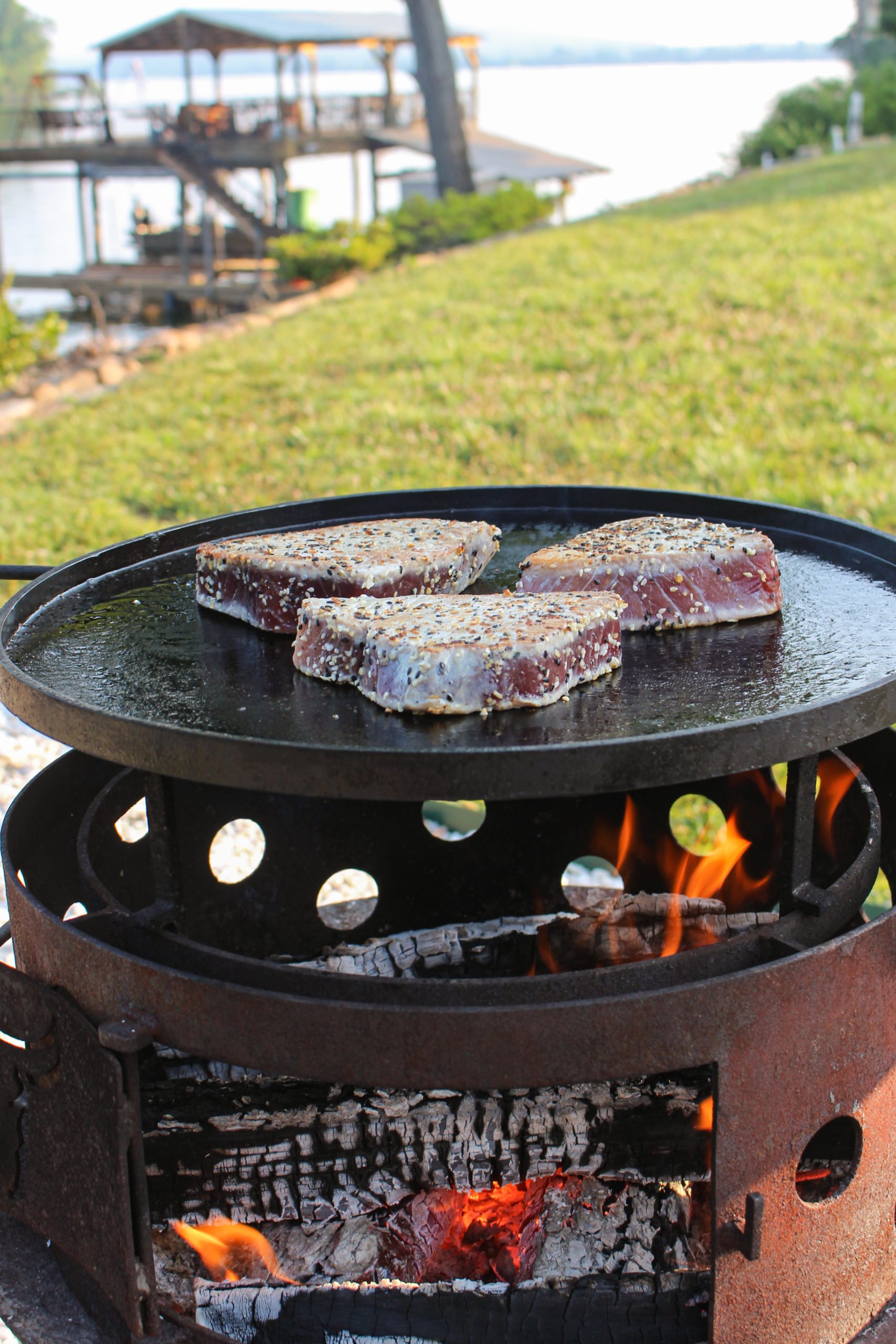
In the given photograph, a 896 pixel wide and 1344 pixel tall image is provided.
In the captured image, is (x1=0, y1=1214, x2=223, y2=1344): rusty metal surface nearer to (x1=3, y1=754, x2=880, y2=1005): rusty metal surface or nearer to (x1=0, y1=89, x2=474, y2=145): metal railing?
(x1=3, y1=754, x2=880, y2=1005): rusty metal surface

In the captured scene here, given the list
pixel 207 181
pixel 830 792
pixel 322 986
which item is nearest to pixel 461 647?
pixel 322 986

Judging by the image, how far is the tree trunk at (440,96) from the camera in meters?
19.7

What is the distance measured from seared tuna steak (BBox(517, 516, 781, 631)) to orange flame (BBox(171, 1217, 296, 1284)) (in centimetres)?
144

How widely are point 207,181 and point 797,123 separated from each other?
1319 centimetres

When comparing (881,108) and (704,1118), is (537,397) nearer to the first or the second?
(704,1118)

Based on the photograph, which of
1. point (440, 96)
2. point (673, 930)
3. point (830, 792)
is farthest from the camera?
point (440, 96)

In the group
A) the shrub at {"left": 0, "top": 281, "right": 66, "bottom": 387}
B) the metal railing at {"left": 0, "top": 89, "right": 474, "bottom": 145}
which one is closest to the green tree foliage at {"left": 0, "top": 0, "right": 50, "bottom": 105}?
the metal railing at {"left": 0, "top": 89, "right": 474, "bottom": 145}

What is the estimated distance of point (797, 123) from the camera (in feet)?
89.4

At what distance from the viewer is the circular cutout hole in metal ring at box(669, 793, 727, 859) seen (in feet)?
15.4

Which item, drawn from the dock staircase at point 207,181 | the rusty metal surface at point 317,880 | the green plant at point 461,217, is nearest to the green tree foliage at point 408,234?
the green plant at point 461,217

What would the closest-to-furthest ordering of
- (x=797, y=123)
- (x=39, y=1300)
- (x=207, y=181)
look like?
(x=39, y=1300), (x=207, y=181), (x=797, y=123)

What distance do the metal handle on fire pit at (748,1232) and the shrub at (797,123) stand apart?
27.6 meters

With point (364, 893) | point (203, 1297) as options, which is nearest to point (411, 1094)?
point (203, 1297)

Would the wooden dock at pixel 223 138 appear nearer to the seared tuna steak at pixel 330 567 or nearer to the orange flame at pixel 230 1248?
the seared tuna steak at pixel 330 567
